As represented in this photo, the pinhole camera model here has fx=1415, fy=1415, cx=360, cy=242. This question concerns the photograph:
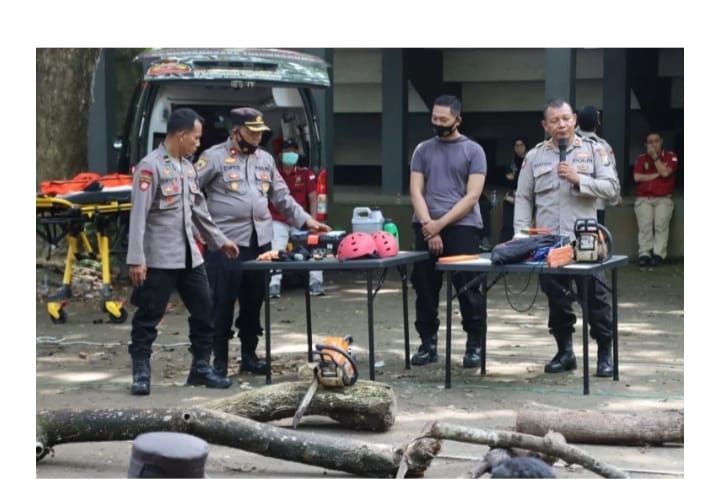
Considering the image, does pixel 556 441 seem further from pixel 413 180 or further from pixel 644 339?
pixel 644 339

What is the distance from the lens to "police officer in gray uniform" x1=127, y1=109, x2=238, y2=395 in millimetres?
8719

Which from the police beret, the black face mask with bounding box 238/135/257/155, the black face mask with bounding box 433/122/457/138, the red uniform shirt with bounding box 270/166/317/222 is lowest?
the red uniform shirt with bounding box 270/166/317/222

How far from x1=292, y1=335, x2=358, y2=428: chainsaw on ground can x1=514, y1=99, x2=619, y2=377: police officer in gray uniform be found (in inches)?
80.7

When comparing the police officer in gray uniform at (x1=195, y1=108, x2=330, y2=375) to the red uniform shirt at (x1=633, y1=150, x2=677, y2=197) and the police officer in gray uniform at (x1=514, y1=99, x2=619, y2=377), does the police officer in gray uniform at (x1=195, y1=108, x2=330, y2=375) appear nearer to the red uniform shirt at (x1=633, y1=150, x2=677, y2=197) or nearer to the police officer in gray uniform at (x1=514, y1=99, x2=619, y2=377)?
the police officer in gray uniform at (x1=514, y1=99, x2=619, y2=377)

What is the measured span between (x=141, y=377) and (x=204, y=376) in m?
0.45

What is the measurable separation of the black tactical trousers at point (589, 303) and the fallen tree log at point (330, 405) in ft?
6.41

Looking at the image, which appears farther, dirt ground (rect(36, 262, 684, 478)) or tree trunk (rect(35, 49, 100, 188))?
tree trunk (rect(35, 49, 100, 188))

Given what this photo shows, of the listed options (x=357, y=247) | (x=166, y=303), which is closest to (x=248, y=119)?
(x=357, y=247)

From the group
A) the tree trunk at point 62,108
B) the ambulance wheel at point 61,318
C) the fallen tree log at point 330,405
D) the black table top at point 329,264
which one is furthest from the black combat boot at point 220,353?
the tree trunk at point 62,108

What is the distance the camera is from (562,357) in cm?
965

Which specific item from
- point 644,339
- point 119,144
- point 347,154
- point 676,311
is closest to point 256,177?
point 644,339

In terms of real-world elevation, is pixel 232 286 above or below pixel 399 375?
above

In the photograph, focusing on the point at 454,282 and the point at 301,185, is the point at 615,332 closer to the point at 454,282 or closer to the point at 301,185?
the point at 454,282

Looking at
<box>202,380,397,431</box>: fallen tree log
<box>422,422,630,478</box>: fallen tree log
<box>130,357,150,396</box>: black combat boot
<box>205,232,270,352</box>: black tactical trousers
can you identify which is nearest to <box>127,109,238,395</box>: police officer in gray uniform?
<box>130,357,150,396</box>: black combat boot
